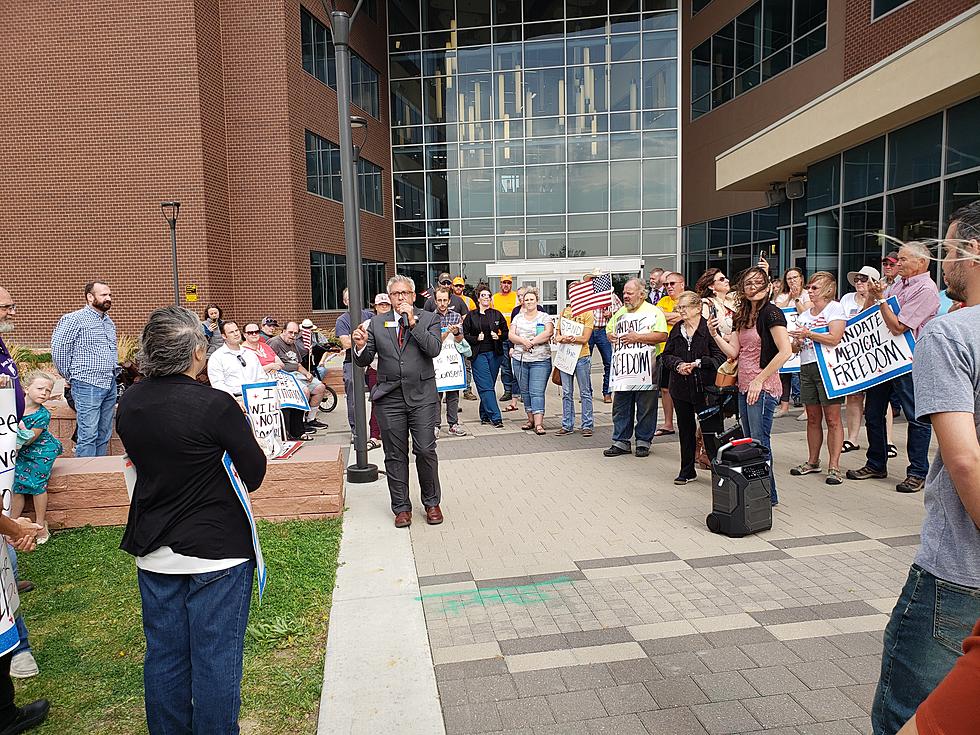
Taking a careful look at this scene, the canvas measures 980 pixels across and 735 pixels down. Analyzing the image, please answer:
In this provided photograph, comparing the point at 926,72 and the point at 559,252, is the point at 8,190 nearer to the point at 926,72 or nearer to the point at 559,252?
the point at 559,252

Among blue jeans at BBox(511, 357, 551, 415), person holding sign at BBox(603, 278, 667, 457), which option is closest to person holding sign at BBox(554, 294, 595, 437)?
blue jeans at BBox(511, 357, 551, 415)

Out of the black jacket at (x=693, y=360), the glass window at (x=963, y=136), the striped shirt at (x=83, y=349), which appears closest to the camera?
the black jacket at (x=693, y=360)

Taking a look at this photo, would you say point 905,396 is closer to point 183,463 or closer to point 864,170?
point 183,463

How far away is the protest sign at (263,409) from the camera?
25.3 feet

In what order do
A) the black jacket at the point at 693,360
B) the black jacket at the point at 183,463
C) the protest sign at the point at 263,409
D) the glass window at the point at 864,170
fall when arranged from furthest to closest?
the glass window at the point at 864,170
the protest sign at the point at 263,409
the black jacket at the point at 693,360
the black jacket at the point at 183,463

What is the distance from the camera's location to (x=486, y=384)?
12.2 metres

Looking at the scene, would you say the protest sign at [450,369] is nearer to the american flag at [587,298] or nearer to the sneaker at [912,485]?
the american flag at [587,298]

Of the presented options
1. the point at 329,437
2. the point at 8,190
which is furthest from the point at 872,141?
the point at 8,190

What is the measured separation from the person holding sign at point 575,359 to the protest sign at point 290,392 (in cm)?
387

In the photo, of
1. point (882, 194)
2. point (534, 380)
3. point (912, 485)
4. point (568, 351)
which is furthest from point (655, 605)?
point (882, 194)

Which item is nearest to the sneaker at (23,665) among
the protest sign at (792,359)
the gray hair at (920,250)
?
the gray hair at (920,250)

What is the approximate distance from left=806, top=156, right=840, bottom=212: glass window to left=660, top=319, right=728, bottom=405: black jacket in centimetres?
1093

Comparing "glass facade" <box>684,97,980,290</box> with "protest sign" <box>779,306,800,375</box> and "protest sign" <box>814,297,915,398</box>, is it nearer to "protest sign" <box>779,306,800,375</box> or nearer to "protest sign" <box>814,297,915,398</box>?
"protest sign" <box>779,306,800,375</box>

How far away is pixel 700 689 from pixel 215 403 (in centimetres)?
269
